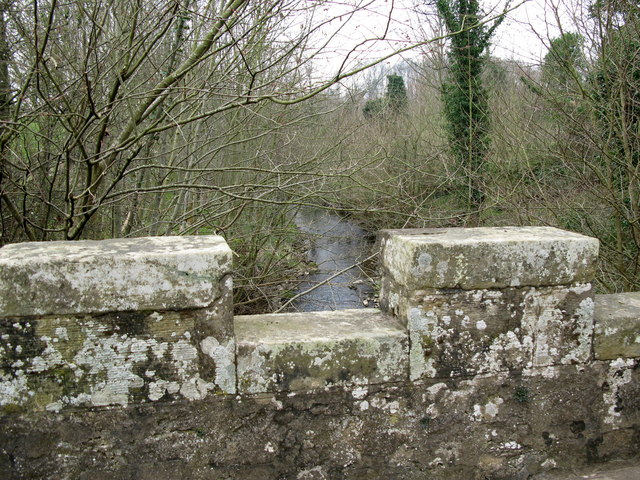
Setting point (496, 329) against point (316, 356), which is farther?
point (496, 329)

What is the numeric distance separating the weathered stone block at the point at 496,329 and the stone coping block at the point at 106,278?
0.83 metres

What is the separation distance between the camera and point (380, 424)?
83.6 inches

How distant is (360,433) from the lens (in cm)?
211

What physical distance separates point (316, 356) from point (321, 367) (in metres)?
0.05

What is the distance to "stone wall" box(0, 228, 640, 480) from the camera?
1846mm

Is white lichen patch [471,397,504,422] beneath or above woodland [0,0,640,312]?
beneath

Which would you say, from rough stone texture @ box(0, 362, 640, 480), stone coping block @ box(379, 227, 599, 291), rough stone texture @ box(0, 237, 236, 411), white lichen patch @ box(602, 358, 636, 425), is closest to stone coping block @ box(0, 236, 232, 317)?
rough stone texture @ box(0, 237, 236, 411)

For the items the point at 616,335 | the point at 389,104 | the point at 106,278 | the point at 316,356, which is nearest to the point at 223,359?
the point at 316,356

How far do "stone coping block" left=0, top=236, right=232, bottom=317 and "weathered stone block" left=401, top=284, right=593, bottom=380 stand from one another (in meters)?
0.83

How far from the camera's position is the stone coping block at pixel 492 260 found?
6.84ft

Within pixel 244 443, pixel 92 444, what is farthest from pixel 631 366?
pixel 92 444

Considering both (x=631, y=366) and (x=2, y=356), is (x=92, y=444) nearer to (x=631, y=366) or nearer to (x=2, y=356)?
(x=2, y=356)

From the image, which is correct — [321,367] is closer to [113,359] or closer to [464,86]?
[113,359]

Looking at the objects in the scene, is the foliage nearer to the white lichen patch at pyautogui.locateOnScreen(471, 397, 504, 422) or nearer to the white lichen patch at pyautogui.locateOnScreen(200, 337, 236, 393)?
the white lichen patch at pyautogui.locateOnScreen(471, 397, 504, 422)
